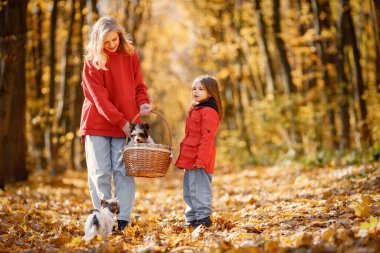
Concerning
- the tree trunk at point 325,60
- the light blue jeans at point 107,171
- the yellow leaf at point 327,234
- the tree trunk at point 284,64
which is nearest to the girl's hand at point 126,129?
the light blue jeans at point 107,171

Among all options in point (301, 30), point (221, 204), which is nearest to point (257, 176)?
point (221, 204)

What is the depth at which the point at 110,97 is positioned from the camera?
5.98 metres

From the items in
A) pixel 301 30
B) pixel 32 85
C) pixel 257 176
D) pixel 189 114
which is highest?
pixel 301 30

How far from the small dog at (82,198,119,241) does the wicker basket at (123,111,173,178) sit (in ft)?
1.37

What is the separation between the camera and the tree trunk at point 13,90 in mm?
9359

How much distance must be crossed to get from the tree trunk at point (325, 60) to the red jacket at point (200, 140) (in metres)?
9.52

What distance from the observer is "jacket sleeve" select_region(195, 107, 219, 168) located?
5.75m

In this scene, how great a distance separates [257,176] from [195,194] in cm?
818

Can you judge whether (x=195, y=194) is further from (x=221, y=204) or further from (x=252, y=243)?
(x=221, y=204)

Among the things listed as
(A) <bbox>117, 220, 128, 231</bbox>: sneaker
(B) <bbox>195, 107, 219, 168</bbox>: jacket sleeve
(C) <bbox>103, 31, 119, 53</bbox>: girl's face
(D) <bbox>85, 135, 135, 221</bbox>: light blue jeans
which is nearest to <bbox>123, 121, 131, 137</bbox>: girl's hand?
(D) <bbox>85, 135, 135, 221</bbox>: light blue jeans

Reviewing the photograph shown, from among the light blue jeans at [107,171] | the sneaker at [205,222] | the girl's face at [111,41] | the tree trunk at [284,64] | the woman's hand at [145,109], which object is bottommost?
the sneaker at [205,222]

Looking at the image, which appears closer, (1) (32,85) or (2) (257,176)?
(2) (257,176)

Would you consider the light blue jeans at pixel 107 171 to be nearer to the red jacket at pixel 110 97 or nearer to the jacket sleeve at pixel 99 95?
the red jacket at pixel 110 97

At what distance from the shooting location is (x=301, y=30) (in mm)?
18625
